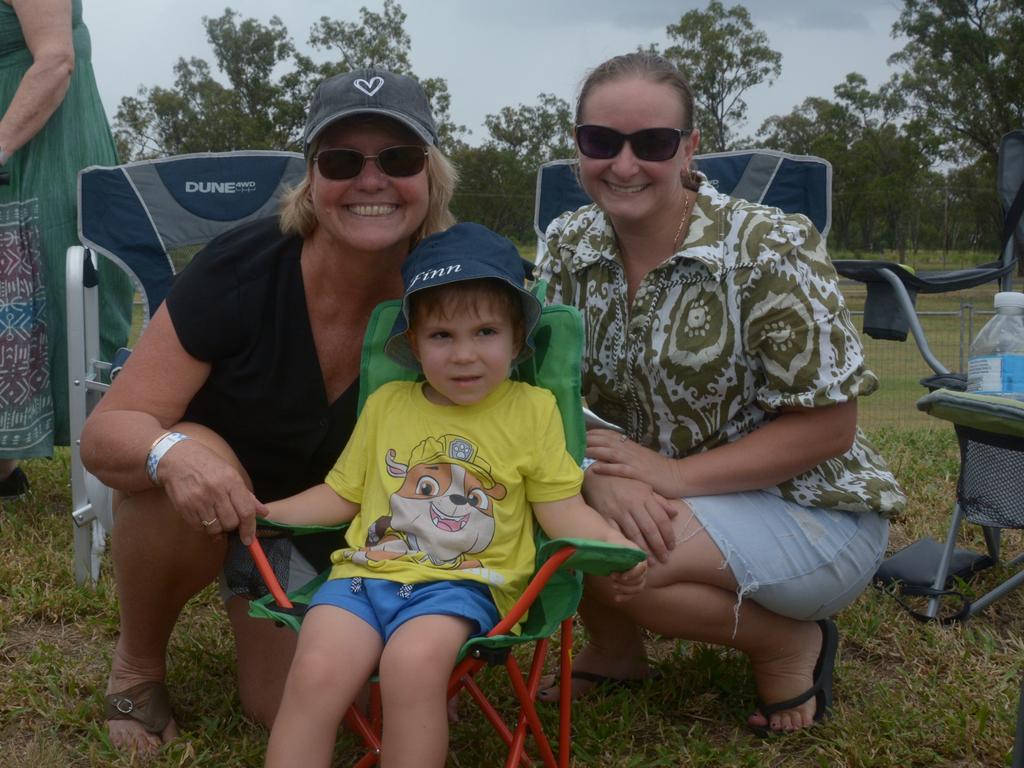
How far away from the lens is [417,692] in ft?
5.86

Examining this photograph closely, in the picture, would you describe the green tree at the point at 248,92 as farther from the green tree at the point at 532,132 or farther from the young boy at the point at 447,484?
the young boy at the point at 447,484

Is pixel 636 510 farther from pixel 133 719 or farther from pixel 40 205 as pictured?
pixel 40 205

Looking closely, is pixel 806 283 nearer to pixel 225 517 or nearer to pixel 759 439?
pixel 759 439

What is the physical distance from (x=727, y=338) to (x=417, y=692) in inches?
36.2

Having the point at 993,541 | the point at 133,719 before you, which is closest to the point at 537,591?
the point at 133,719

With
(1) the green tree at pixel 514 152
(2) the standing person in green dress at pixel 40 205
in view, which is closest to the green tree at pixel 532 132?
(1) the green tree at pixel 514 152

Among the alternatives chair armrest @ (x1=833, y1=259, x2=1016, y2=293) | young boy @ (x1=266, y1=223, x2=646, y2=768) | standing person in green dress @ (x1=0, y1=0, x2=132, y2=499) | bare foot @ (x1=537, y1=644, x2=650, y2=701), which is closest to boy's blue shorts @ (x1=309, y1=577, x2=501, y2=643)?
young boy @ (x1=266, y1=223, x2=646, y2=768)

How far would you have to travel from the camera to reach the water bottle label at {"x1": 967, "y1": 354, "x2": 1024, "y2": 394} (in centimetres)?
244

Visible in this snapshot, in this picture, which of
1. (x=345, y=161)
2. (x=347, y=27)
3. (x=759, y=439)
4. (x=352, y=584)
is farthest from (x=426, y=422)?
(x=347, y=27)

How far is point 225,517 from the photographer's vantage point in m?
1.99

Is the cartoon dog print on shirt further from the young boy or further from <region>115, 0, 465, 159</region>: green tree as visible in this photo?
<region>115, 0, 465, 159</region>: green tree

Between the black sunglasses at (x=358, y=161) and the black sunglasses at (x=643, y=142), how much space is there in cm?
36

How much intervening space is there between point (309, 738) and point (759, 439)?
1019 millimetres

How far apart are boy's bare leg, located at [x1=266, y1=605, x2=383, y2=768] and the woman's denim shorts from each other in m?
0.73
